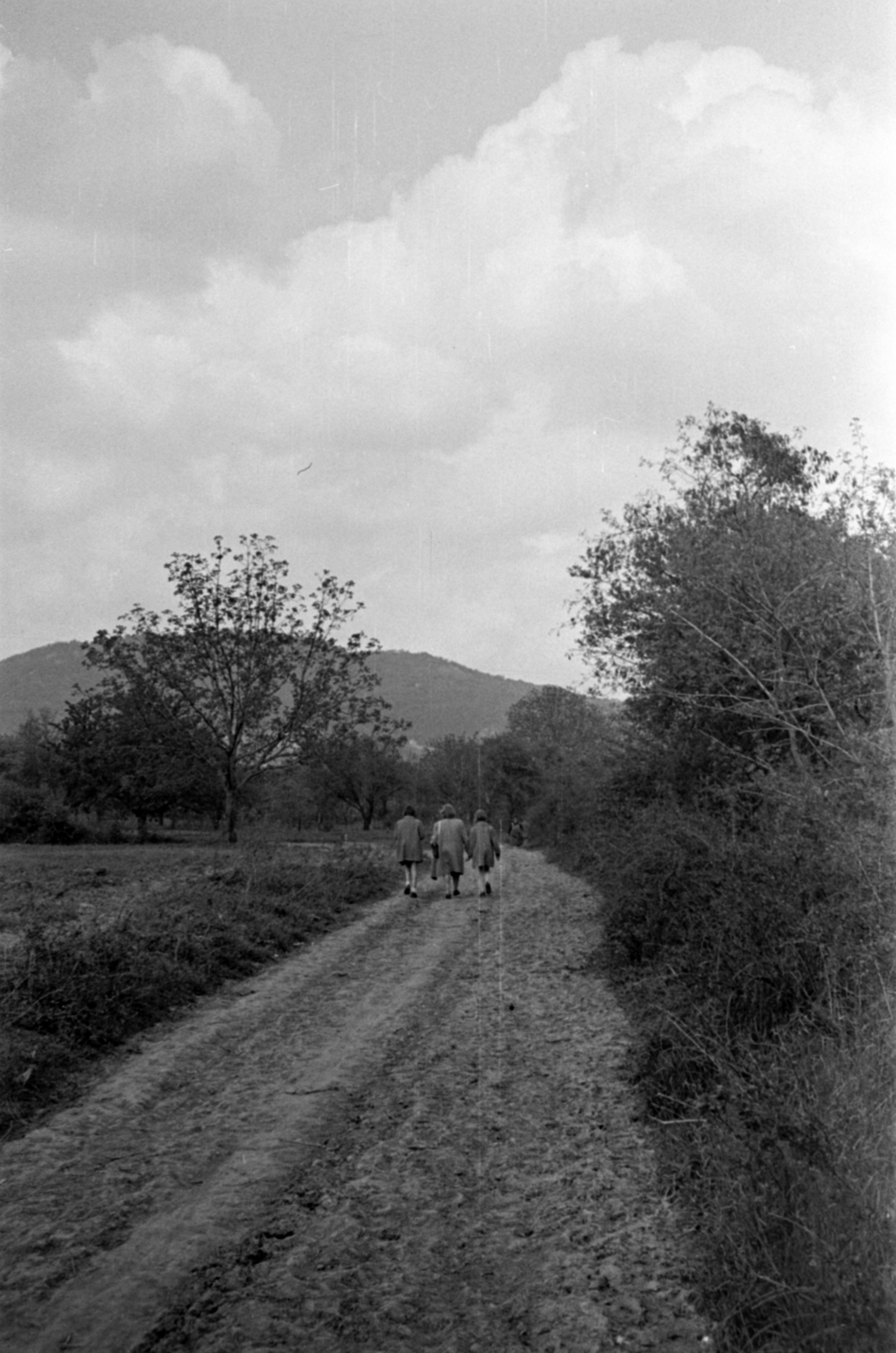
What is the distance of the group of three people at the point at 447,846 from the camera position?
20.9 m

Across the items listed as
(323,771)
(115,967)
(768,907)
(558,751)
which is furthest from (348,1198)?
(323,771)

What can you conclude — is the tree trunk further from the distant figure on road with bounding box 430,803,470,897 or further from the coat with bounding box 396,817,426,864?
the coat with bounding box 396,817,426,864

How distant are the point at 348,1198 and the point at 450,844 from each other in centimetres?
1640

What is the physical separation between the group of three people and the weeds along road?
11.6m

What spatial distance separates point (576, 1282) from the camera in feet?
13.7

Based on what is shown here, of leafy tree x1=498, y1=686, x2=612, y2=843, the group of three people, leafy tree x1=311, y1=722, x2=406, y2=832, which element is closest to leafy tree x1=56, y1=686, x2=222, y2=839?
leafy tree x1=498, y1=686, x2=612, y2=843

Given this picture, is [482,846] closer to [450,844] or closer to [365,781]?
[450,844]

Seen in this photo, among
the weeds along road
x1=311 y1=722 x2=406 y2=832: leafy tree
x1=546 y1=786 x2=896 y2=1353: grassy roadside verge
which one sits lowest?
→ the weeds along road

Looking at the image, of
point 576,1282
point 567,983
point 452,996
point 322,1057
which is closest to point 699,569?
point 567,983

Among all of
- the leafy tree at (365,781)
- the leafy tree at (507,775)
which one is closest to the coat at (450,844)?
the leafy tree at (365,781)

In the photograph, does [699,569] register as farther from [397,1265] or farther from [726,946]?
[397,1265]

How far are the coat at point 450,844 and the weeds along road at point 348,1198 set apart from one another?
1190 centimetres

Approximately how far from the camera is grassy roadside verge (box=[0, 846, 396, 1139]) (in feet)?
23.2

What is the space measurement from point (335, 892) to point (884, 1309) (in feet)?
53.6
